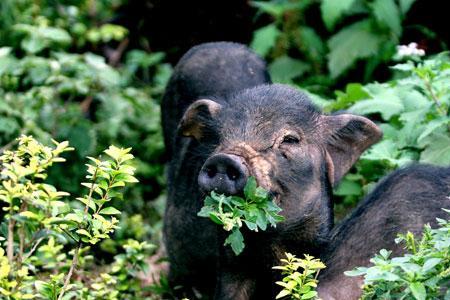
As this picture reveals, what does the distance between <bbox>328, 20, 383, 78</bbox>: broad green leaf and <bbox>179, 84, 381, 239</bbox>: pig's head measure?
3068 mm

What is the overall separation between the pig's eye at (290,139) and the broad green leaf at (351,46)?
11.6 feet

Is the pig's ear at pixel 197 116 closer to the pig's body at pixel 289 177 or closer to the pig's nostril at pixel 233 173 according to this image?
the pig's body at pixel 289 177

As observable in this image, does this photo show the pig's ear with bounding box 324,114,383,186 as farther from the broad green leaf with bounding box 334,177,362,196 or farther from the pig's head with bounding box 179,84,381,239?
the broad green leaf with bounding box 334,177,362,196

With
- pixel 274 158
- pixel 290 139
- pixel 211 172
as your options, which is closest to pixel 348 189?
pixel 290 139

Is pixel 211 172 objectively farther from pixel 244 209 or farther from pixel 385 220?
pixel 385 220

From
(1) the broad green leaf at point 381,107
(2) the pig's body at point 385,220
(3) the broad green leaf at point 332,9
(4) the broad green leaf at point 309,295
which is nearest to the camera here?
(4) the broad green leaf at point 309,295

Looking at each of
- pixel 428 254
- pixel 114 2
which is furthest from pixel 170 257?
pixel 114 2

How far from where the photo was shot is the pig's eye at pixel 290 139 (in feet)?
17.8

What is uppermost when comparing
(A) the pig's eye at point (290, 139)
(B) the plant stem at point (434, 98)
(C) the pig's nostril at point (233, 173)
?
(C) the pig's nostril at point (233, 173)

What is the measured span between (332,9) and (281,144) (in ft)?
11.8

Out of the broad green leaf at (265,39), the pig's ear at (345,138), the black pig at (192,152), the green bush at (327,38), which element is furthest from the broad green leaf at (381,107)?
the broad green leaf at (265,39)

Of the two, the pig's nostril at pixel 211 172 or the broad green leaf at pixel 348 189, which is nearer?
the pig's nostril at pixel 211 172

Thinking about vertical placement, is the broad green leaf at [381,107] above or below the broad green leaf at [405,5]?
above

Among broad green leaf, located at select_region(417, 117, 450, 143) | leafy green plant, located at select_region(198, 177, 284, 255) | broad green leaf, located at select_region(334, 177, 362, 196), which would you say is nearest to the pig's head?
leafy green plant, located at select_region(198, 177, 284, 255)
